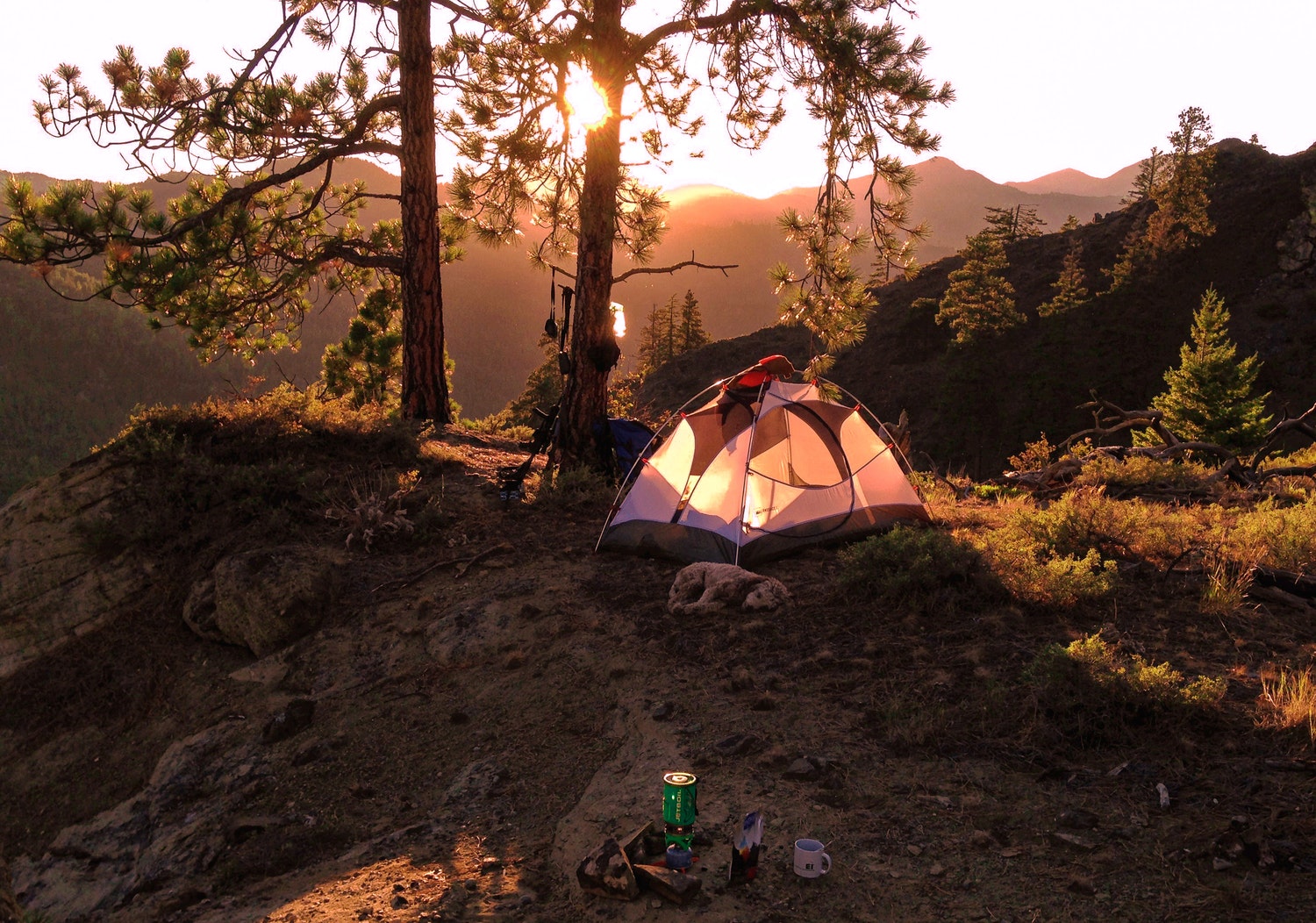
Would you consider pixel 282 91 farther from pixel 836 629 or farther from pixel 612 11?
pixel 836 629

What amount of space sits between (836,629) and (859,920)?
2.79 meters

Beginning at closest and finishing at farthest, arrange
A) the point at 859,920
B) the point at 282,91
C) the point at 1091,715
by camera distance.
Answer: the point at 859,920, the point at 1091,715, the point at 282,91

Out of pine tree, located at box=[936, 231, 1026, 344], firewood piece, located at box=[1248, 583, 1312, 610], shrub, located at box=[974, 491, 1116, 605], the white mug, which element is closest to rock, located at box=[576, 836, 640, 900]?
the white mug

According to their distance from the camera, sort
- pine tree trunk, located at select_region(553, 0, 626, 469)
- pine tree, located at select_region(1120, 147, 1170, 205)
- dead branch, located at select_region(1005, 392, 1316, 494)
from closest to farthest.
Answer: pine tree trunk, located at select_region(553, 0, 626, 469), dead branch, located at select_region(1005, 392, 1316, 494), pine tree, located at select_region(1120, 147, 1170, 205)

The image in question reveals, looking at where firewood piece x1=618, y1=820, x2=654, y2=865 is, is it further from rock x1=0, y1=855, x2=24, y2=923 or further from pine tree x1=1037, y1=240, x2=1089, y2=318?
pine tree x1=1037, y1=240, x2=1089, y2=318

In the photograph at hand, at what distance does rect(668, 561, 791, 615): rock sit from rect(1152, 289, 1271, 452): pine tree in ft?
75.2

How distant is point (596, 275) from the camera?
30.8 ft

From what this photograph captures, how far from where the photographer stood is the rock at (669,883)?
324 cm

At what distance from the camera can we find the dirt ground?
11.0 ft

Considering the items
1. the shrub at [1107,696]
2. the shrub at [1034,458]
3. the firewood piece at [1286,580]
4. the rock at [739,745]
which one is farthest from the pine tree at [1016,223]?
the rock at [739,745]

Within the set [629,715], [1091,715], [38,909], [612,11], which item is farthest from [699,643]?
[612,11]

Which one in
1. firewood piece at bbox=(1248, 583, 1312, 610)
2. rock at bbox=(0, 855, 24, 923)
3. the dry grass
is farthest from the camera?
firewood piece at bbox=(1248, 583, 1312, 610)

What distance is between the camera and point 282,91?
10.6 metres

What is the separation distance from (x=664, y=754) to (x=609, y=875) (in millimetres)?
1145
